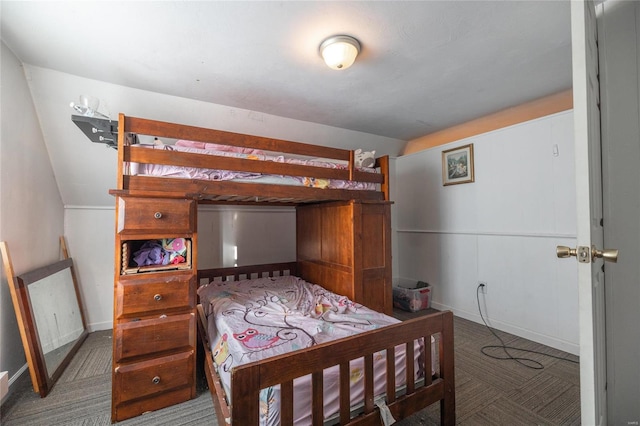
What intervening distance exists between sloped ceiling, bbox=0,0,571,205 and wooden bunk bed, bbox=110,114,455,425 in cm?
59

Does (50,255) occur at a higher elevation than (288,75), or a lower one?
lower

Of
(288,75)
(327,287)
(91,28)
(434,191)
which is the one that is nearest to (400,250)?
(434,191)

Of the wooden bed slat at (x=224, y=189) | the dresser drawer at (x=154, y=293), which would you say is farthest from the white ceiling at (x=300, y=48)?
the dresser drawer at (x=154, y=293)

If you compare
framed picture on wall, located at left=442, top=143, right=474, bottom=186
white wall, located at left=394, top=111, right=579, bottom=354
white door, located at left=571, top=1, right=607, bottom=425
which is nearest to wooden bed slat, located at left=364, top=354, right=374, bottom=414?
white door, located at left=571, top=1, right=607, bottom=425

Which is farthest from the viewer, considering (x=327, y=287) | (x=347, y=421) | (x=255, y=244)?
(x=255, y=244)

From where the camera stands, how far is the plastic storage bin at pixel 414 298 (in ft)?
11.4

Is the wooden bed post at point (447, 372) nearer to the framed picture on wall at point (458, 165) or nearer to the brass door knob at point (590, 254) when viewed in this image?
the brass door knob at point (590, 254)

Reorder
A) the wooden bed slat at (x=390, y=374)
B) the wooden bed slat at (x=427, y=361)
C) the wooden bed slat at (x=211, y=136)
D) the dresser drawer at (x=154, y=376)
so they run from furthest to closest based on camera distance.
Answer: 1. the wooden bed slat at (x=211, y=136)
2. the dresser drawer at (x=154, y=376)
3. the wooden bed slat at (x=427, y=361)
4. the wooden bed slat at (x=390, y=374)

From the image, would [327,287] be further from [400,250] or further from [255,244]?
[400,250]

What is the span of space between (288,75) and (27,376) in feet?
10.3

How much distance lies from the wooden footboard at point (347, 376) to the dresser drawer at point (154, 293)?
466mm

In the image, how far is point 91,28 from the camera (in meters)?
1.65

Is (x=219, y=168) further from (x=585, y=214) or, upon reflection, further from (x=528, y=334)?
(x=528, y=334)

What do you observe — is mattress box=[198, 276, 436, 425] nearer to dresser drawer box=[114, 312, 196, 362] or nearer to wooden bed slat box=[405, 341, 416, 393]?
wooden bed slat box=[405, 341, 416, 393]
